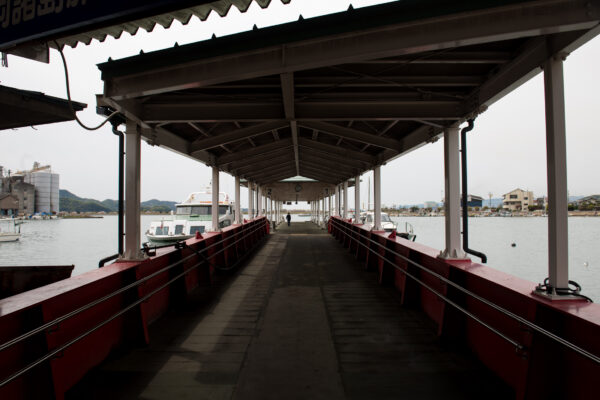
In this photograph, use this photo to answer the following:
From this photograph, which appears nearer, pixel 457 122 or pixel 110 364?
pixel 110 364

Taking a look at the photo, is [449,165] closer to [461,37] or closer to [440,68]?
[440,68]

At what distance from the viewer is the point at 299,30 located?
10.0ft

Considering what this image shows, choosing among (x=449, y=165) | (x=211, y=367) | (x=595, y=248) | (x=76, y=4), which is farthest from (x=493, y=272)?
(x=595, y=248)

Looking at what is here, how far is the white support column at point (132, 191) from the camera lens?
436cm

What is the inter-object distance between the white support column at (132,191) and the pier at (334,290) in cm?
2

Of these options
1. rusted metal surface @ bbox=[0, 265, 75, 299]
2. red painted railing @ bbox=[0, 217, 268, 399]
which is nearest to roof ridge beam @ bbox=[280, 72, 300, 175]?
red painted railing @ bbox=[0, 217, 268, 399]

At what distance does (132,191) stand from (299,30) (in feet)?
10.1

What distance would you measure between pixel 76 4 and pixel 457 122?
449 centimetres

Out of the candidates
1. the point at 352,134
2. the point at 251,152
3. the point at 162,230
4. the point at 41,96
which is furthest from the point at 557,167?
the point at 162,230

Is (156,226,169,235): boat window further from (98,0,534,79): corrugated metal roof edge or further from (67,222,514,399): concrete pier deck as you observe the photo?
(98,0,534,79): corrugated metal roof edge

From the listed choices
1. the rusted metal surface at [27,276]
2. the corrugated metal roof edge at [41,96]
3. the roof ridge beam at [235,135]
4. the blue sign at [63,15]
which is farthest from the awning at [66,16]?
the roof ridge beam at [235,135]

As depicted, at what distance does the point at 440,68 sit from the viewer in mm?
3994

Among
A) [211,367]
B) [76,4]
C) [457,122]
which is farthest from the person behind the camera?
[457,122]

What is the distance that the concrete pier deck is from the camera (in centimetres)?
270
